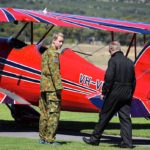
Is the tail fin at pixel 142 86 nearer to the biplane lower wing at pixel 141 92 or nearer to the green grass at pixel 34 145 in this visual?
the biplane lower wing at pixel 141 92

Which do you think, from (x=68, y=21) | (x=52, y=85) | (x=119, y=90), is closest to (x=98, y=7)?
(x=68, y=21)

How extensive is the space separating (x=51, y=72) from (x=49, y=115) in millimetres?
788

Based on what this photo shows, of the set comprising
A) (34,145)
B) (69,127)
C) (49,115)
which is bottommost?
(69,127)

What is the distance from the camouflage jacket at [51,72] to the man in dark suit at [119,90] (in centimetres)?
85

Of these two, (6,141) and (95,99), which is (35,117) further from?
(6,141)

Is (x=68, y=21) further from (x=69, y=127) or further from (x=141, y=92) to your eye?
(x=69, y=127)

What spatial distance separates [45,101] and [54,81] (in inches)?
20.1

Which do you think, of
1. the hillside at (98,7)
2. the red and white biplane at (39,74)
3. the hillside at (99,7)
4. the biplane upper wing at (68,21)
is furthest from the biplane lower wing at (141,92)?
the hillside at (99,7)

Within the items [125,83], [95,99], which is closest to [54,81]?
[125,83]

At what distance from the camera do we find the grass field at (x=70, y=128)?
39.0ft

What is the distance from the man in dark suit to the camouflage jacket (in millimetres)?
847

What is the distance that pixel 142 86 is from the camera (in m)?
14.6

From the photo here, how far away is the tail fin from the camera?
13.5 m

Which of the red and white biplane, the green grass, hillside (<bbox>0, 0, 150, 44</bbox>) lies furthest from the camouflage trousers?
hillside (<bbox>0, 0, 150, 44</bbox>)
